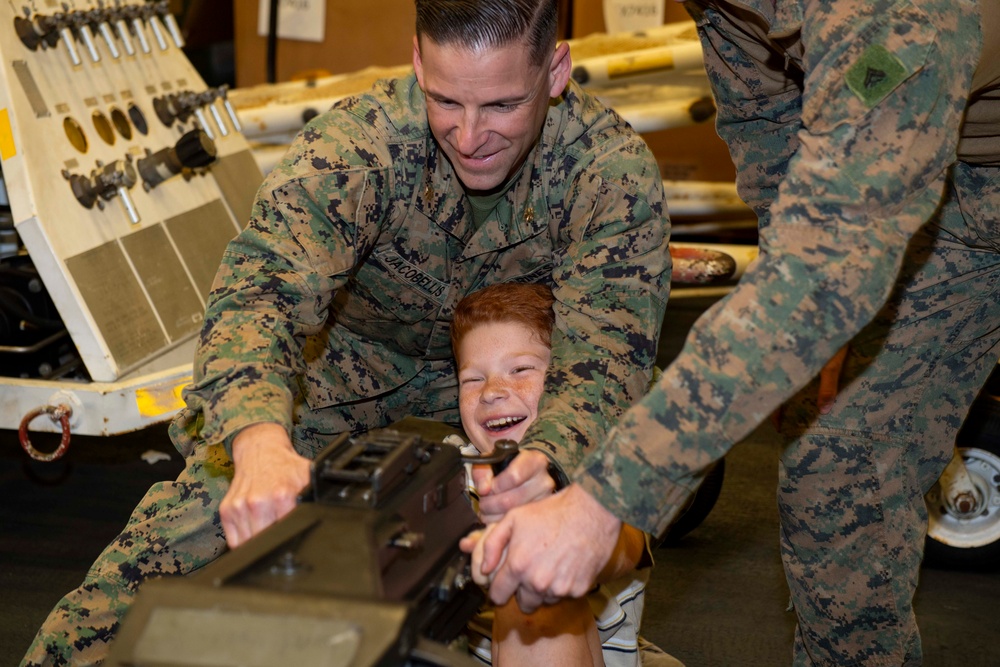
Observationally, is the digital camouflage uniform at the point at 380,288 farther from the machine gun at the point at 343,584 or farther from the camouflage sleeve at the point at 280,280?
the machine gun at the point at 343,584

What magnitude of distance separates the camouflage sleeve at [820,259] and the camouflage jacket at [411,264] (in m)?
0.24

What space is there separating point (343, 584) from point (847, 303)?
689 millimetres

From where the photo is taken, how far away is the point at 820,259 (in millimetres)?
1315

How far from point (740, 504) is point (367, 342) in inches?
53.7

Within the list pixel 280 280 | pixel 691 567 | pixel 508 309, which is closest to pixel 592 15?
pixel 691 567

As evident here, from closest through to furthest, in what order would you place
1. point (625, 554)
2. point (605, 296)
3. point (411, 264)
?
point (625, 554), point (605, 296), point (411, 264)

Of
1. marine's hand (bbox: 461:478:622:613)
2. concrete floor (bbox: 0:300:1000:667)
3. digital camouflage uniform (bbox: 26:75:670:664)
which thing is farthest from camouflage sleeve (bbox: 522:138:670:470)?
concrete floor (bbox: 0:300:1000:667)

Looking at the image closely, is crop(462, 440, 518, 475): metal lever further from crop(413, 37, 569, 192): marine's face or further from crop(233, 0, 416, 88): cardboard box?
crop(233, 0, 416, 88): cardboard box

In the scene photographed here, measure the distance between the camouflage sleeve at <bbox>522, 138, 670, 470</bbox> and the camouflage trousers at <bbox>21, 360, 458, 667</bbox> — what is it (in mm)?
718

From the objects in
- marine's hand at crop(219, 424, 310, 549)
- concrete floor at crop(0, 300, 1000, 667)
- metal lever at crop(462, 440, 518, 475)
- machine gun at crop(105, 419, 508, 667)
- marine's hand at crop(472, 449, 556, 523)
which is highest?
machine gun at crop(105, 419, 508, 667)

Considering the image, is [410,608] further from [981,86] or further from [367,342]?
[367,342]

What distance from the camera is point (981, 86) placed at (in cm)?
169

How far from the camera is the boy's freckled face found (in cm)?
189

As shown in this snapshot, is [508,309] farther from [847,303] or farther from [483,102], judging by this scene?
[847,303]
